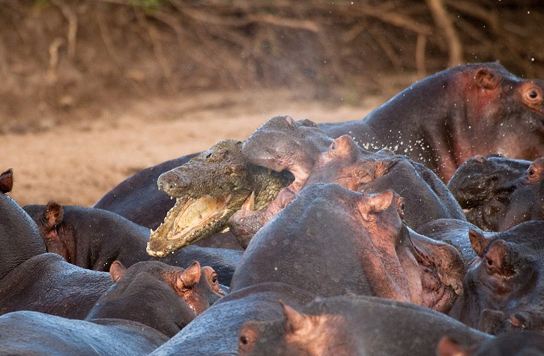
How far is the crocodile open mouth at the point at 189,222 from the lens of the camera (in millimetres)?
4879

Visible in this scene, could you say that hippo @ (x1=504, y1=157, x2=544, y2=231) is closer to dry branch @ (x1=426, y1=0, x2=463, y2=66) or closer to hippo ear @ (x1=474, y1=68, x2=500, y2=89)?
hippo ear @ (x1=474, y1=68, x2=500, y2=89)

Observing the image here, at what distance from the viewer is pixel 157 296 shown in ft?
13.4

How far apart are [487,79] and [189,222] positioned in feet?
6.14

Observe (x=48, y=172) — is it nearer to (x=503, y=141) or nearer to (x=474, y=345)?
(x=503, y=141)

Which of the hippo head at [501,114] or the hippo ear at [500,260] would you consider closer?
the hippo ear at [500,260]

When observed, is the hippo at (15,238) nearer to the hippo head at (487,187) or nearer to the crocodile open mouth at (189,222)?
the crocodile open mouth at (189,222)

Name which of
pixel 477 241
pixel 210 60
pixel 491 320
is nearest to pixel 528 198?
pixel 477 241

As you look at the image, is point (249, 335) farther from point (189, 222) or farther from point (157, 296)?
point (189, 222)

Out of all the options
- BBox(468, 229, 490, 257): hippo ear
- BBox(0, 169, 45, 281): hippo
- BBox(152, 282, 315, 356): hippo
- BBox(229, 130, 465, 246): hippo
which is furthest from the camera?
BBox(0, 169, 45, 281): hippo

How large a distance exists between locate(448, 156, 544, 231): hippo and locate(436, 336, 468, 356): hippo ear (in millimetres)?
2175

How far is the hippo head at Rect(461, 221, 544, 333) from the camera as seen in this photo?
3.47m

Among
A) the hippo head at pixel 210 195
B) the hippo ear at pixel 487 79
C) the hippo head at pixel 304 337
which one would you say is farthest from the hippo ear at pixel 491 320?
the hippo ear at pixel 487 79

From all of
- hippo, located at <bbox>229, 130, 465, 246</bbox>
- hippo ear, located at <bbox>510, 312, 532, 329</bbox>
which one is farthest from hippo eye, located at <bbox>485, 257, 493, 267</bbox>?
hippo, located at <bbox>229, 130, 465, 246</bbox>

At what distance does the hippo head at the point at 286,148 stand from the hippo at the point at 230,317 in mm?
1338
